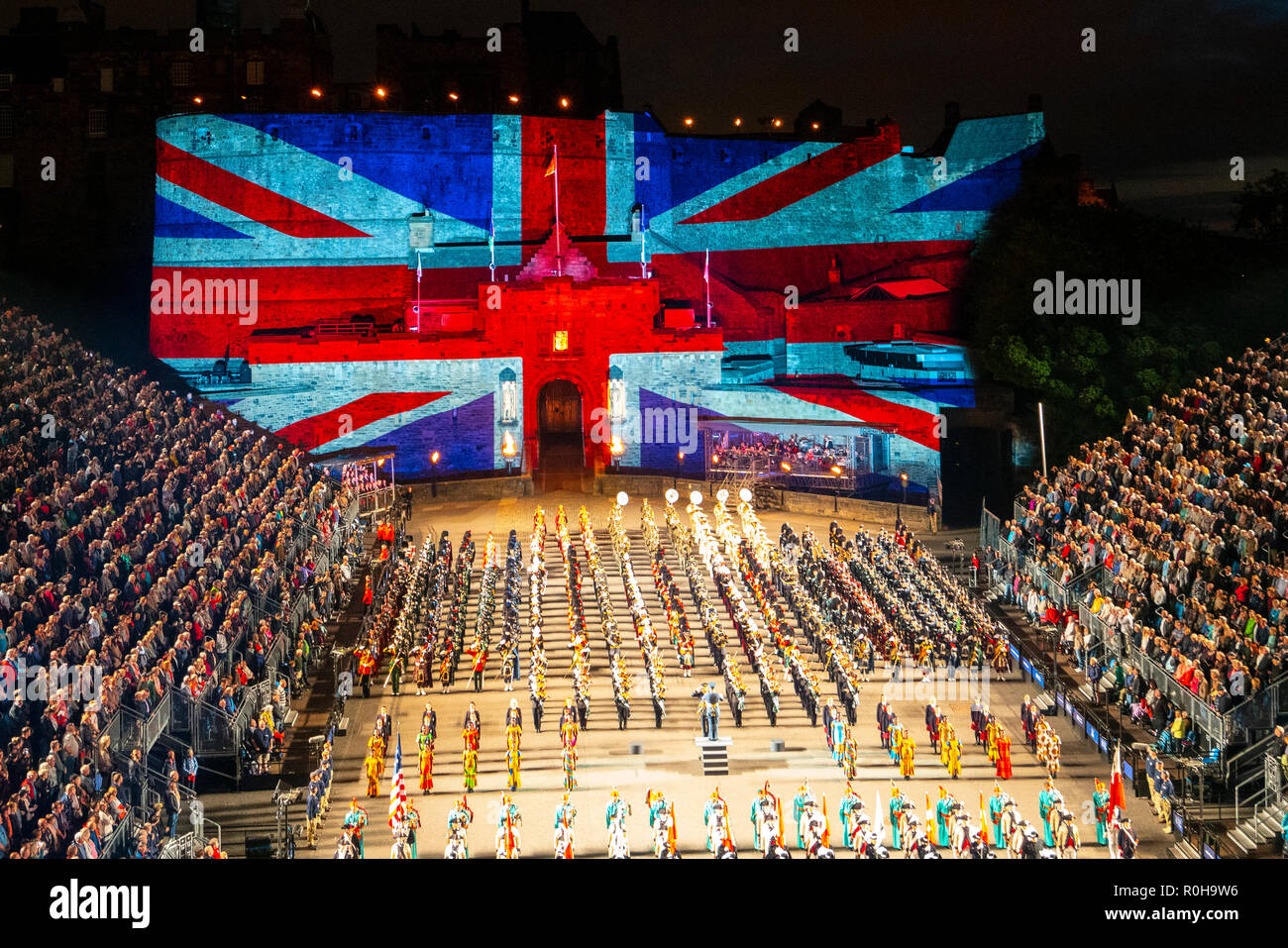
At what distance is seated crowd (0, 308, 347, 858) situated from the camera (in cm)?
1864

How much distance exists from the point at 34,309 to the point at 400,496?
60.2 feet

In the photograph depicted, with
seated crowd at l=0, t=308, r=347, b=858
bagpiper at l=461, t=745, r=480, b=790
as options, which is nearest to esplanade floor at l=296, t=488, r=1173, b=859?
bagpiper at l=461, t=745, r=480, b=790

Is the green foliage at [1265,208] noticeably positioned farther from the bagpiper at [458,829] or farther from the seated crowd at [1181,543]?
the bagpiper at [458,829]

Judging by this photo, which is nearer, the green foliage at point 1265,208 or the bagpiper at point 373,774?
the bagpiper at point 373,774

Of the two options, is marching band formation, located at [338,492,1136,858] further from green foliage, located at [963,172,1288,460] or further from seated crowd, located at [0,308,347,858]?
green foliage, located at [963,172,1288,460]

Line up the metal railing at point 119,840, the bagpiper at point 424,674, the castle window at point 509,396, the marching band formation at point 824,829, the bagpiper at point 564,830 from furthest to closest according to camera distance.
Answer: the castle window at point 509,396, the bagpiper at point 424,674, the bagpiper at point 564,830, the marching band formation at point 824,829, the metal railing at point 119,840

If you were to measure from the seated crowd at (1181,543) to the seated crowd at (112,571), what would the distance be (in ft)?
45.6

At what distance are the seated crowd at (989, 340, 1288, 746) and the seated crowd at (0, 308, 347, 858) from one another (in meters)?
13.9

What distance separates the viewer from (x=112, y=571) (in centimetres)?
2447

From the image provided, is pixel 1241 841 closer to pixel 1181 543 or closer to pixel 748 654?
pixel 1181 543

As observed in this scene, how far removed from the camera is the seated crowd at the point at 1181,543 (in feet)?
72.1

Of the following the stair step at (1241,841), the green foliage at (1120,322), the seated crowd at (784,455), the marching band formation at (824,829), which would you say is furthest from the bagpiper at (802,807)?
the seated crowd at (784,455)
